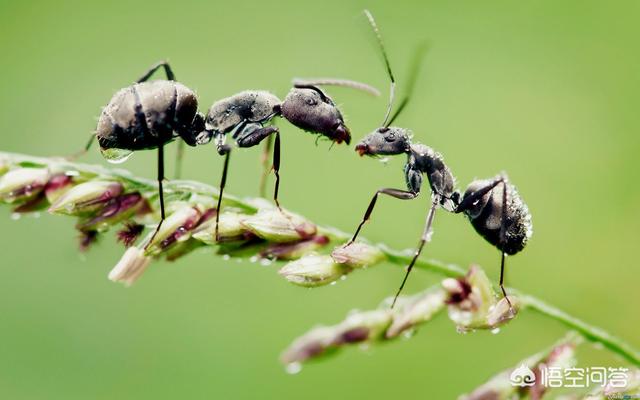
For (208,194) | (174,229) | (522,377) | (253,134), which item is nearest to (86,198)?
(174,229)

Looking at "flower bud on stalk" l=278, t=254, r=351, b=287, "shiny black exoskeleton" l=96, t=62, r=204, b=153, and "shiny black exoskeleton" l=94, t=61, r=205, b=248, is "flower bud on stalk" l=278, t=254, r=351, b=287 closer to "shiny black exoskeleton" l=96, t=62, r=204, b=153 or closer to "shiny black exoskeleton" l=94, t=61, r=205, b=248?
"shiny black exoskeleton" l=94, t=61, r=205, b=248

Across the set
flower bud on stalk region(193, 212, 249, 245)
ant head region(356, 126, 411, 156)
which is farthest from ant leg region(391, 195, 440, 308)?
Result: flower bud on stalk region(193, 212, 249, 245)

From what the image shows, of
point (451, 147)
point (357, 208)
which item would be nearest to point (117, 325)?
point (357, 208)

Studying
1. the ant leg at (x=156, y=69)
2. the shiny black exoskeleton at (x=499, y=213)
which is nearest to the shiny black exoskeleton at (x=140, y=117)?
the ant leg at (x=156, y=69)

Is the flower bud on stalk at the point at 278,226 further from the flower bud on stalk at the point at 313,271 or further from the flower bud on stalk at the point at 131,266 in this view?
the flower bud on stalk at the point at 131,266

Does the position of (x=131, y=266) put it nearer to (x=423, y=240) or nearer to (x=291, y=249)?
(x=291, y=249)

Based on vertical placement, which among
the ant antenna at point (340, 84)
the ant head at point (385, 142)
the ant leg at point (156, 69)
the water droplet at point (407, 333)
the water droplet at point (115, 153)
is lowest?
the water droplet at point (115, 153)
